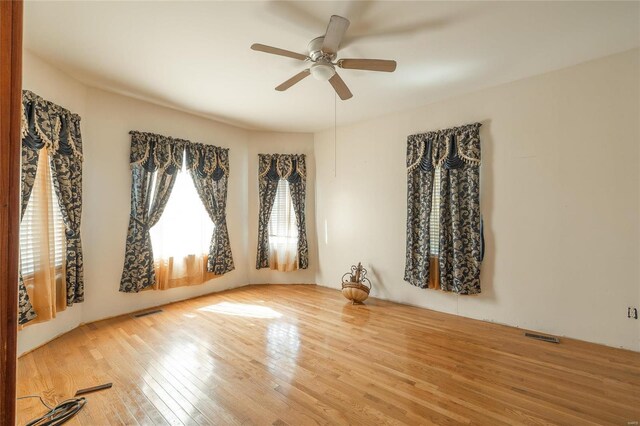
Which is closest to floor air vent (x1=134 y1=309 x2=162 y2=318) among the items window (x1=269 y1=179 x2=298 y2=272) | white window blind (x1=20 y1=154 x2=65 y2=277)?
white window blind (x1=20 y1=154 x2=65 y2=277)

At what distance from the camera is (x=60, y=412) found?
74.1 inches

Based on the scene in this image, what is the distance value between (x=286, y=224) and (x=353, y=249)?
1294 mm

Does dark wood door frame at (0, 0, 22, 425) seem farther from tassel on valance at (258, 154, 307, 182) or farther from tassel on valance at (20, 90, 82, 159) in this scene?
tassel on valance at (258, 154, 307, 182)

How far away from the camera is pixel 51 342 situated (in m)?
2.85

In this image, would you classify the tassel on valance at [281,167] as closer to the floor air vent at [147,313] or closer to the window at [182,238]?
the window at [182,238]

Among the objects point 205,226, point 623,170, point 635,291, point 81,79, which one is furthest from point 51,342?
point 623,170

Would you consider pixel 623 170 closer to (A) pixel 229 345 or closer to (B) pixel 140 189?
(A) pixel 229 345

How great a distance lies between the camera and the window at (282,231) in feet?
16.4

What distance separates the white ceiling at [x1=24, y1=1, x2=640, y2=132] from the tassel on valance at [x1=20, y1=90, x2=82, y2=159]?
18.3 inches

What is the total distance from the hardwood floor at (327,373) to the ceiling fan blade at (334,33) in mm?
2662

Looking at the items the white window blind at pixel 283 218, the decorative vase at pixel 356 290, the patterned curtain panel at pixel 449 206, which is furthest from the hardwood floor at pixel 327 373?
the white window blind at pixel 283 218

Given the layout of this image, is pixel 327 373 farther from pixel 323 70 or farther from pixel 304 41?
pixel 304 41

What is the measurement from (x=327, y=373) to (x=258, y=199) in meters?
3.35

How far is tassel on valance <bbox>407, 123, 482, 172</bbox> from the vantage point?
3418 mm
